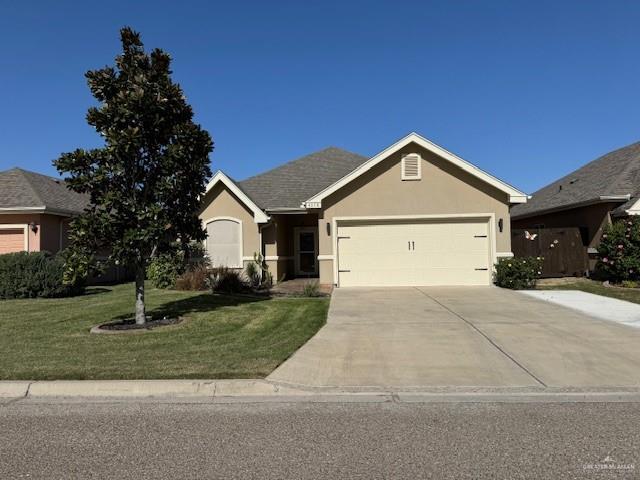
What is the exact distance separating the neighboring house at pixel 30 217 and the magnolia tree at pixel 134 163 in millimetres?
10029

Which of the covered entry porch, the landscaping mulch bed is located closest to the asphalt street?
the landscaping mulch bed

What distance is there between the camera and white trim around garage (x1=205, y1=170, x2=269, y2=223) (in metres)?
18.6

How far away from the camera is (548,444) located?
447 cm

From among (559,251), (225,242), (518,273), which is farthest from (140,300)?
(559,251)

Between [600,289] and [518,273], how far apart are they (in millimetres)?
2622

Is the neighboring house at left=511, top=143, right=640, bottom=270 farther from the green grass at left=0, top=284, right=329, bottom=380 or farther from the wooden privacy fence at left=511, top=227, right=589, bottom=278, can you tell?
the green grass at left=0, top=284, right=329, bottom=380

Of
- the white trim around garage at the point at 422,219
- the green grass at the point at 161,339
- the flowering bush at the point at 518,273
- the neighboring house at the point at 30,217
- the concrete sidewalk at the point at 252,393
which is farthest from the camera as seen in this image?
the neighboring house at the point at 30,217

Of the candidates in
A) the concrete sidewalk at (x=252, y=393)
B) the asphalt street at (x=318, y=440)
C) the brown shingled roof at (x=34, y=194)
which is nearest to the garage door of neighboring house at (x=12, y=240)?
the brown shingled roof at (x=34, y=194)

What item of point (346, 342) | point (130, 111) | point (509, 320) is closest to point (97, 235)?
point (130, 111)

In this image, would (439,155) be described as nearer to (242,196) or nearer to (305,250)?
(242,196)

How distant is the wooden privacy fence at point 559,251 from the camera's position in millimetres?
18469

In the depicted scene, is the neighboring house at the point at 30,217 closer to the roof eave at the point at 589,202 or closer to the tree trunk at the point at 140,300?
the tree trunk at the point at 140,300

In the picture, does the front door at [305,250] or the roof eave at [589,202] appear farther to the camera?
the front door at [305,250]

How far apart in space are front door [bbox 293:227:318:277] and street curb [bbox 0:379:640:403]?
647 inches
